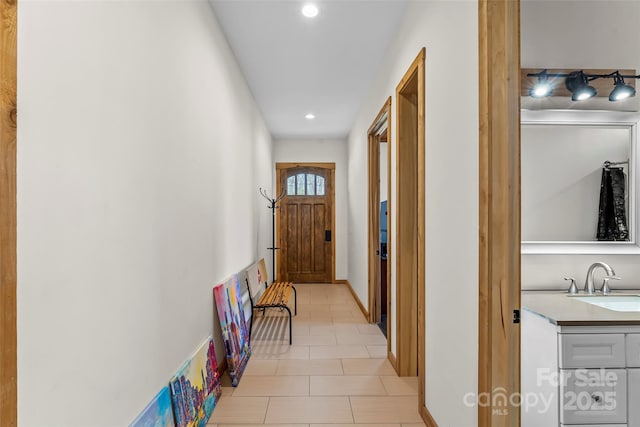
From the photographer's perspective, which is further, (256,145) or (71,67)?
(256,145)

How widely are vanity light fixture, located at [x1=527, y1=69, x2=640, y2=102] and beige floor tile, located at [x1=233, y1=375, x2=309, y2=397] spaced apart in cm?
253

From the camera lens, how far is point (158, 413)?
1.68m

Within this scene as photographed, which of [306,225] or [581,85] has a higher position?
[581,85]

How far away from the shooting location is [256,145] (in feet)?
16.8

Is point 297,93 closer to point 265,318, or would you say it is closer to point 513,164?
point 265,318

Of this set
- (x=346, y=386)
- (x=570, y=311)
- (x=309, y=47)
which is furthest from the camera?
(x=309, y=47)

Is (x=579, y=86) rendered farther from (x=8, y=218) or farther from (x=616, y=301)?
(x=8, y=218)

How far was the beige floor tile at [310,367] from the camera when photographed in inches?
117

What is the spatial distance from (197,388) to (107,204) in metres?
1.36

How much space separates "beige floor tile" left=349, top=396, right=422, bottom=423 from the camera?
2.29m

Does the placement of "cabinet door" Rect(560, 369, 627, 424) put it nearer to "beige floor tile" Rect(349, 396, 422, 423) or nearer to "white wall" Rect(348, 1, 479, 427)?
"white wall" Rect(348, 1, 479, 427)

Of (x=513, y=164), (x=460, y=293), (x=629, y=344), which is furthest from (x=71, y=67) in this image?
(x=629, y=344)

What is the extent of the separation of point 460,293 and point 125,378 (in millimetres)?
1494

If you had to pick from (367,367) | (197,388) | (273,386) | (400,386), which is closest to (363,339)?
(367,367)
